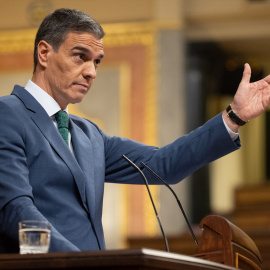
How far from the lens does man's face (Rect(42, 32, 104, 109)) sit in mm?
2244

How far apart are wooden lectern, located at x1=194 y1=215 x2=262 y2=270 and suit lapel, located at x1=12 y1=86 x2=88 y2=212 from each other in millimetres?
396

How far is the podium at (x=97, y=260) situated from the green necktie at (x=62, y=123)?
2.50 feet

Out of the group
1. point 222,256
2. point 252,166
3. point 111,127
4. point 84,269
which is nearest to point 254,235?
point 111,127

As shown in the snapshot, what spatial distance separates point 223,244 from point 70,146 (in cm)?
62

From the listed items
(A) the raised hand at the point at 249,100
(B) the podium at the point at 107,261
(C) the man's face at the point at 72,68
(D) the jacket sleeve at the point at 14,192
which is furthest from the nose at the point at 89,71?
(B) the podium at the point at 107,261

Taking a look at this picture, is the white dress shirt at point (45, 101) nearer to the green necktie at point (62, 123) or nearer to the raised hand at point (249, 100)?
the green necktie at point (62, 123)

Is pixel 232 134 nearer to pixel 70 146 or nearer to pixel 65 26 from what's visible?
pixel 70 146

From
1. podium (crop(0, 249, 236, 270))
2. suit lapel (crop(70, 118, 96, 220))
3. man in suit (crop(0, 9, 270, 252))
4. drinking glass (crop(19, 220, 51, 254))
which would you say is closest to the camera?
podium (crop(0, 249, 236, 270))

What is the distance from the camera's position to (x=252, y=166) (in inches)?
485

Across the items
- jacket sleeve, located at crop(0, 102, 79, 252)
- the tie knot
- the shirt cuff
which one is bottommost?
jacket sleeve, located at crop(0, 102, 79, 252)

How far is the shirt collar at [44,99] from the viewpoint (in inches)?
88.1

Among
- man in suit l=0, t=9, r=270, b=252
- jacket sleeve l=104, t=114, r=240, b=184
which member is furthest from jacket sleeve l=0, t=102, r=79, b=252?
jacket sleeve l=104, t=114, r=240, b=184

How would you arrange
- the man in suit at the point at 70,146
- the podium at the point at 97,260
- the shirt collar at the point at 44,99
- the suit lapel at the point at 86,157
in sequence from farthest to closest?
the shirt collar at the point at 44,99, the suit lapel at the point at 86,157, the man in suit at the point at 70,146, the podium at the point at 97,260

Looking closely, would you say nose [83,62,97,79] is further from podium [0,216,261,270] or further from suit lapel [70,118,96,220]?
podium [0,216,261,270]
